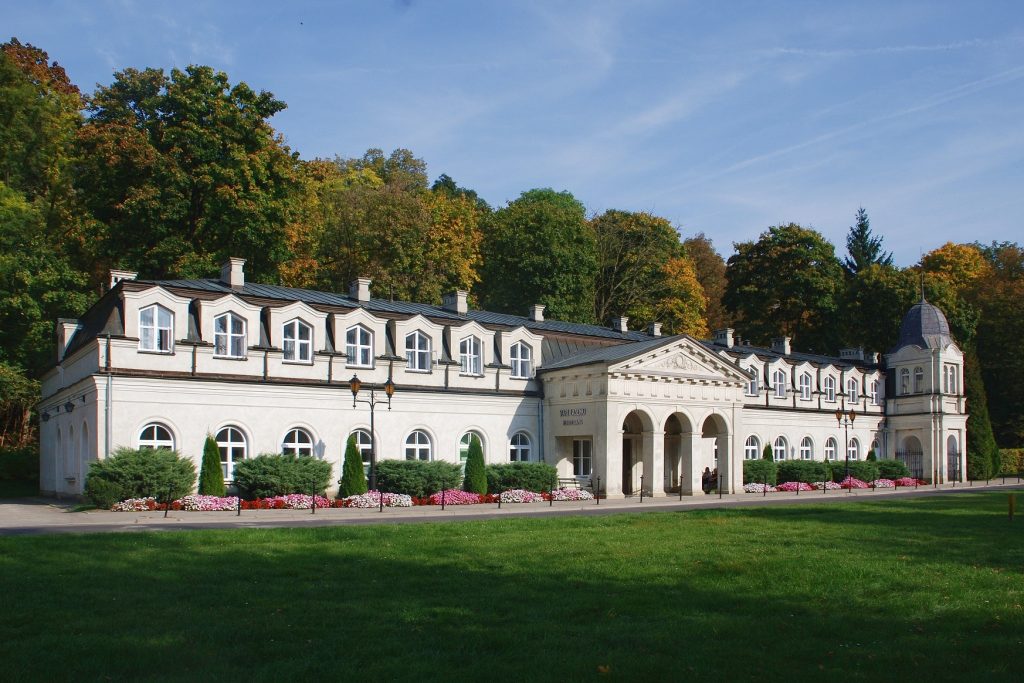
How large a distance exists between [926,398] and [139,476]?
169 ft

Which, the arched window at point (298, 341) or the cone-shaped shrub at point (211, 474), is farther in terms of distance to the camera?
the arched window at point (298, 341)

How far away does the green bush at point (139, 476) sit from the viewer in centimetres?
3067

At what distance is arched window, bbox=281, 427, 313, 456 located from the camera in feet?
124

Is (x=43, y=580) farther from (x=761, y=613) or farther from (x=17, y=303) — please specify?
(x=17, y=303)

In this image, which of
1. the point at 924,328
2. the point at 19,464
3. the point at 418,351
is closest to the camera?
the point at 418,351

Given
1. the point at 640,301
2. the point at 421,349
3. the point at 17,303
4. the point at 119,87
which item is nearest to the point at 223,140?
the point at 119,87

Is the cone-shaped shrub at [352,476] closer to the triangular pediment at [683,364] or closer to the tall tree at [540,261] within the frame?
the triangular pediment at [683,364]

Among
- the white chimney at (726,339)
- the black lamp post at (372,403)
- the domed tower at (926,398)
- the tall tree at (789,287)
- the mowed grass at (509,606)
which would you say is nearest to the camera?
the mowed grass at (509,606)

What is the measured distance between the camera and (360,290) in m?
43.5

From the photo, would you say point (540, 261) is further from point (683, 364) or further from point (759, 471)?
point (759, 471)

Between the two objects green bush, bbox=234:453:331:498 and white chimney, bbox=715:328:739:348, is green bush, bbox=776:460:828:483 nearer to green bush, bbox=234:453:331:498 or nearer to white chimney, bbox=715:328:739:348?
white chimney, bbox=715:328:739:348

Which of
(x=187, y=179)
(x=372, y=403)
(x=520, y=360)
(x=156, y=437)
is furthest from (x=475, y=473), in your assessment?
(x=187, y=179)

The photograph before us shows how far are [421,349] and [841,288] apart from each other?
152 ft

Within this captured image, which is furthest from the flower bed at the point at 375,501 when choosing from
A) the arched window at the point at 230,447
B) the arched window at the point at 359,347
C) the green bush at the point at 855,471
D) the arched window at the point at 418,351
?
the green bush at the point at 855,471
